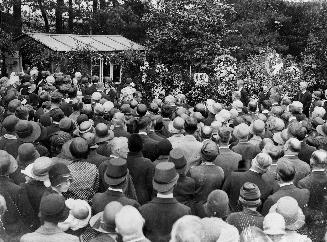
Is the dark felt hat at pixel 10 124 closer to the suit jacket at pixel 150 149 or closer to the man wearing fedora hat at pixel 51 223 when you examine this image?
the suit jacket at pixel 150 149

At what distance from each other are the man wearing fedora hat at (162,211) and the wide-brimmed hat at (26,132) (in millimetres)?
2969

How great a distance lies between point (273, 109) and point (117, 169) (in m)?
5.66

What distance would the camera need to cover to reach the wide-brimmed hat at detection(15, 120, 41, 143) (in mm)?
7523

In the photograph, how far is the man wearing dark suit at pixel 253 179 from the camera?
21.0ft

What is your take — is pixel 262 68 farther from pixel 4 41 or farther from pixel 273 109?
pixel 4 41

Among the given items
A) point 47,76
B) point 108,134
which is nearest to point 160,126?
point 108,134

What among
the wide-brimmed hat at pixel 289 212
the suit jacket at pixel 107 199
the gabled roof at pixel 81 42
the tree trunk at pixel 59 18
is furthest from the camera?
the tree trunk at pixel 59 18

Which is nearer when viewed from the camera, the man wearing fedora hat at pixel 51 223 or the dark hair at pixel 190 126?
the man wearing fedora hat at pixel 51 223

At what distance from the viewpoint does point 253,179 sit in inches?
255

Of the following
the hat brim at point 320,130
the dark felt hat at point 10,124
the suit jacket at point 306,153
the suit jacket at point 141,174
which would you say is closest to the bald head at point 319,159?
the suit jacket at point 306,153

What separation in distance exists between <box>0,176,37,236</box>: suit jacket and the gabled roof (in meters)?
14.6

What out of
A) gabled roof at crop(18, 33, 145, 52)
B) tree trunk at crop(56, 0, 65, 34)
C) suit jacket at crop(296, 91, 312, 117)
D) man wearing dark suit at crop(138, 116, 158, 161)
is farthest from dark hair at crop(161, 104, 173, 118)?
tree trunk at crop(56, 0, 65, 34)

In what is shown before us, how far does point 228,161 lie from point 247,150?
0.73m

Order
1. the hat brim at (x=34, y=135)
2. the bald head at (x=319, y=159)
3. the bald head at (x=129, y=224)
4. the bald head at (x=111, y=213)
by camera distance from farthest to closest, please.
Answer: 1. the hat brim at (x=34, y=135)
2. the bald head at (x=319, y=159)
3. the bald head at (x=111, y=213)
4. the bald head at (x=129, y=224)
